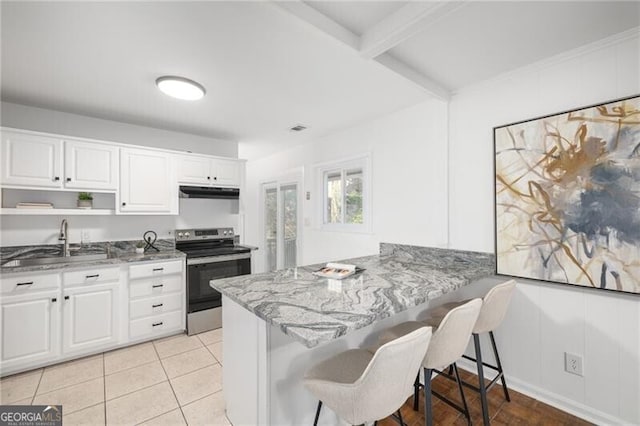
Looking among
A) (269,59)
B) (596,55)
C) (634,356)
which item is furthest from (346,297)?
(596,55)

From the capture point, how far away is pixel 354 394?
102 centimetres

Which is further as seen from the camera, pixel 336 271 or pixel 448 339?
pixel 336 271

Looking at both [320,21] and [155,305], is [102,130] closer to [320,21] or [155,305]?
[155,305]

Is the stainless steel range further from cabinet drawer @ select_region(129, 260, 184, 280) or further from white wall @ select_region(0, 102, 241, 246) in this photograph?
white wall @ select_region(0, 102, 241, 246)

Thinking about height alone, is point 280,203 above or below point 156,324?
above

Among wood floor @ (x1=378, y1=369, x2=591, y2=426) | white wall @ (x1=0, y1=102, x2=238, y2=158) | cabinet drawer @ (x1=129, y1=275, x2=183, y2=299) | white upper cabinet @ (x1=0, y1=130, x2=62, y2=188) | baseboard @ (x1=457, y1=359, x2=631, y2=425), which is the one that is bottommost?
wood floor @ (x1=378, y1=369, x2=591, y2=426)

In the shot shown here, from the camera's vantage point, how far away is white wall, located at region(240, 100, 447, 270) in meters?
2.56

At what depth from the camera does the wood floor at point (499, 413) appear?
1.79 m

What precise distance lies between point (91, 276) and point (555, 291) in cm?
387

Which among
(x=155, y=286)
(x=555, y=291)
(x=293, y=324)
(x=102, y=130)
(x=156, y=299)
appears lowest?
(x=156, y=299)

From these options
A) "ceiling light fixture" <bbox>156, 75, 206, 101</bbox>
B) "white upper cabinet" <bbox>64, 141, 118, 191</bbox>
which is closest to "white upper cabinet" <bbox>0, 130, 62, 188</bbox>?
"white upper cabinet" <bbox>64, 141, 118, 191</bbox>

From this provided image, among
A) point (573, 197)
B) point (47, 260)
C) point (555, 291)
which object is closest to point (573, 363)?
point (555, 291)

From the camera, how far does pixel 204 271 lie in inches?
127

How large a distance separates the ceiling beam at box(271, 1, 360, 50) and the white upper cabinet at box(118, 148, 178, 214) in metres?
2.51
